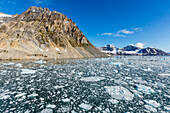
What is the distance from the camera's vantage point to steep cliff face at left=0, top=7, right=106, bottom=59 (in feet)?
148

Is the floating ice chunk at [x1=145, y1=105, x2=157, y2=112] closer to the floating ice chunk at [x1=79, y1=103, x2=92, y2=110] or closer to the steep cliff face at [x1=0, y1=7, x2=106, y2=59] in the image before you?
the floating ice chunk at [x1=79, y1=103, x2=92, y2=110]

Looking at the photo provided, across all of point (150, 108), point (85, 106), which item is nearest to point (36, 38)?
point (85, 106)

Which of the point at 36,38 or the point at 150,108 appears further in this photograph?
the point at 36,38

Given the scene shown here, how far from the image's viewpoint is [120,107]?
4.25 meters

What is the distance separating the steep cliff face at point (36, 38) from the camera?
44969 mm

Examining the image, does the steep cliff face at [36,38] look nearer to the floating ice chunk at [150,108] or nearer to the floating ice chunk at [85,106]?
the floating ice chunk at [85,106]

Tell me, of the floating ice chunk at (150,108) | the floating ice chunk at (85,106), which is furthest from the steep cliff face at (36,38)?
the floating ice chunk at (150,108)

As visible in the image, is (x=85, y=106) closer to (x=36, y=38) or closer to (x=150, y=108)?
(x=150, y=108)

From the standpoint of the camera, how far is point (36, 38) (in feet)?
200

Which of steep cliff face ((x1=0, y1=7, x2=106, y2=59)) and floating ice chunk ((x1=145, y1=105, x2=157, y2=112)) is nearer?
floating ice chunk ((x1=145, y1=105, x2=157, y2=112))

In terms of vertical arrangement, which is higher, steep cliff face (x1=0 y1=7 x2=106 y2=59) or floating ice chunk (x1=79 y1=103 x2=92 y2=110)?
steep cliff face (x1=0 y1=7 x2=106 y2=59)

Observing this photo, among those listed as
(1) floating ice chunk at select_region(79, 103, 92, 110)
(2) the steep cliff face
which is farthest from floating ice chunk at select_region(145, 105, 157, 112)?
(2) the steep cliff face

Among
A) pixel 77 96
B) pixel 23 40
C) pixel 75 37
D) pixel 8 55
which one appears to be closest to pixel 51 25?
pixel 75 37

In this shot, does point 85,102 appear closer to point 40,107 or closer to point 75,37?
point 40,107
